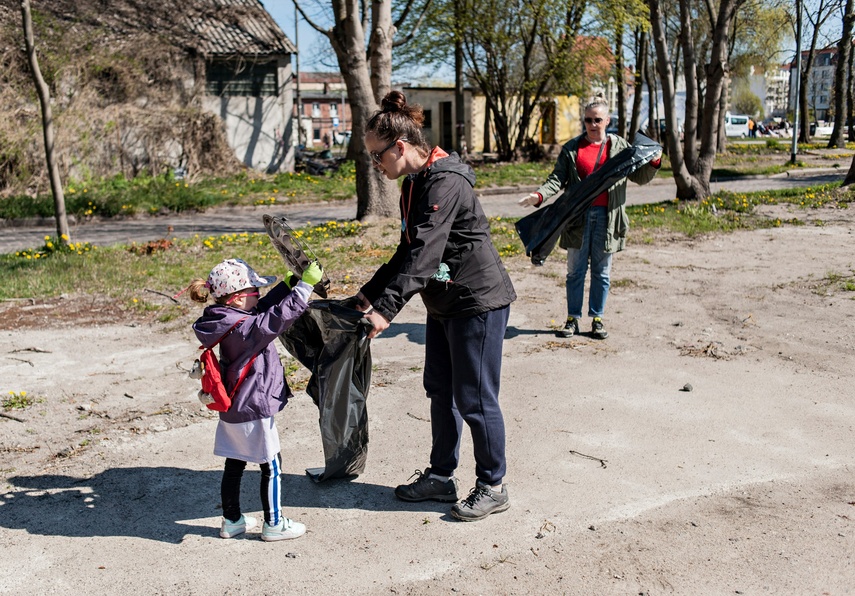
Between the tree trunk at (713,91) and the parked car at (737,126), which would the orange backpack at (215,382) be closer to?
the tree trunk at (713,91)

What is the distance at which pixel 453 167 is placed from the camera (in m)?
3.76

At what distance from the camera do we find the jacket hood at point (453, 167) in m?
3.71

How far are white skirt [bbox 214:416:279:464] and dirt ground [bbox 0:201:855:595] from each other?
1.32 ft

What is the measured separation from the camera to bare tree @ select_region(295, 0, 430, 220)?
40.3 ft

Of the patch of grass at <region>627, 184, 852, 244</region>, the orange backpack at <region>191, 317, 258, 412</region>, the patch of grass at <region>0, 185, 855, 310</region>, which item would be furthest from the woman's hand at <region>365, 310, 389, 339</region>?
the patch of grass at <region>627, 184, 852, 244</region>

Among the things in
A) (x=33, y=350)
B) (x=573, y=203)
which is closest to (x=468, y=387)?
(x=573, y=203)

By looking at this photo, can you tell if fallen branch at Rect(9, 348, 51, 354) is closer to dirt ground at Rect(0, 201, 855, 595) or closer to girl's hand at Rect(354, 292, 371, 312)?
dirt ground at Rect(0, 201, 855, 595)

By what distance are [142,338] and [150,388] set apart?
137 cm

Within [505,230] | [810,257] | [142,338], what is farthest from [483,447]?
[505,230]

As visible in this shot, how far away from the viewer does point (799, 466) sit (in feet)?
14.3

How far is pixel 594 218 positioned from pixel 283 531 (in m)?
3.98

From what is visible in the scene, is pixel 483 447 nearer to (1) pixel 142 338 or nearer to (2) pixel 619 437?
(2) pixel 619 437

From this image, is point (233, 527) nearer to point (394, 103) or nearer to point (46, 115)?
point (394, 103)

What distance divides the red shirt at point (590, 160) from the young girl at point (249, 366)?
142 inches
